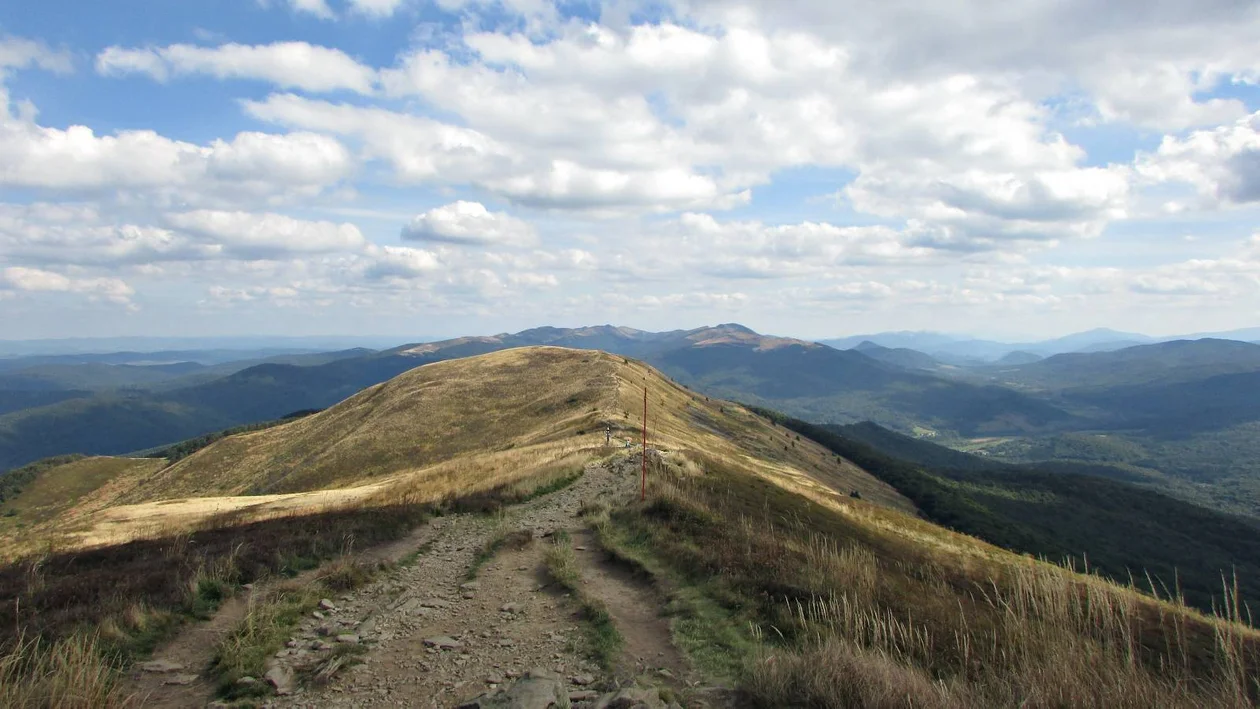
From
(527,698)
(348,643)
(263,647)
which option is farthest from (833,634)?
(263,647)

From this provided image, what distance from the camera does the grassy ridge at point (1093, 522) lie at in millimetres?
114062

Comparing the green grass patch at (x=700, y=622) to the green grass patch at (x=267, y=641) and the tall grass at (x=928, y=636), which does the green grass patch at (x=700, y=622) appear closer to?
the tall grass at (x=928, y=636)

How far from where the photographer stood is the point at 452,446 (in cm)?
6419

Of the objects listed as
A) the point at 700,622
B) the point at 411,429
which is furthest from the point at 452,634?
the point at 411,429

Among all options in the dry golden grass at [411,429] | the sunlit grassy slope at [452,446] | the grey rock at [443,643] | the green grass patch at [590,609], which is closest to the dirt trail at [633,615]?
the green grass patch at [590,609]

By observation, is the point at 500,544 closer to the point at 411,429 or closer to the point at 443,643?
the point at 443,643

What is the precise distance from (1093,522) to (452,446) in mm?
179618

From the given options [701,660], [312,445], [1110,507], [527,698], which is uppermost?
[527,698]

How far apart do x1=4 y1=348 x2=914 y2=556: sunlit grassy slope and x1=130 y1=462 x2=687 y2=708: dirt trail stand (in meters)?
11.2

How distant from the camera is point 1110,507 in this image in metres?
180

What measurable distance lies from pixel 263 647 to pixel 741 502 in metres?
17.9

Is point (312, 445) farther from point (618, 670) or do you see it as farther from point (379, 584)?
point (618, 670)

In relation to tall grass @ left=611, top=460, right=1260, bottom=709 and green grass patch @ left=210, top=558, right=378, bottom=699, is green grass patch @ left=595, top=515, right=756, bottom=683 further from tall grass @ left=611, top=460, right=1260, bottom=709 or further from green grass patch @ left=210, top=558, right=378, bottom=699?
green grass patch @ left=210, top=558, right=378, bottom=699

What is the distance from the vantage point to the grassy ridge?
11406 centimetres
